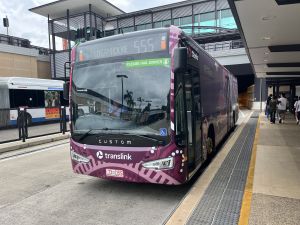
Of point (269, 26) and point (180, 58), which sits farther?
point (269, 26)

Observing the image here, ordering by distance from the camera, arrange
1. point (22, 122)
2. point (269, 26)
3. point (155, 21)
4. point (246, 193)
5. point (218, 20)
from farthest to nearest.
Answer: point (155, 21)
point (218, 20)
point (22, 122)
point (269, 26)
point (246, 193)

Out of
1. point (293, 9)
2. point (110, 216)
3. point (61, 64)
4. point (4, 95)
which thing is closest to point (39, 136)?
point (4, 95)

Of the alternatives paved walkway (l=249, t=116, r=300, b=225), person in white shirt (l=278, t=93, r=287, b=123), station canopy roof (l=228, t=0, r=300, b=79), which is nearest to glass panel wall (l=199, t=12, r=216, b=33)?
person in white shirt (l=278, t=93, r=287, b=123)

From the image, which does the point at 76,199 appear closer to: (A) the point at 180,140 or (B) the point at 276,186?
(A) the point at 180,140

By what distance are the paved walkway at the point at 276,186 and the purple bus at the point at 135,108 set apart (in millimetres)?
1298

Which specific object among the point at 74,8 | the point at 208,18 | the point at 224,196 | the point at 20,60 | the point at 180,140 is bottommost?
the point at 224,196

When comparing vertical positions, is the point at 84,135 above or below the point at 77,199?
above

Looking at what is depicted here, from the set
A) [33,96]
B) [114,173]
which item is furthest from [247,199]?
[33,96]

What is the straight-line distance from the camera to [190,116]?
17.6 ft

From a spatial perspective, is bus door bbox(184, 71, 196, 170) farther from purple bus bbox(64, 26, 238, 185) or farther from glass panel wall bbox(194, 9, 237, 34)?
glass panel wall bbox(194, 9, 237, 34)

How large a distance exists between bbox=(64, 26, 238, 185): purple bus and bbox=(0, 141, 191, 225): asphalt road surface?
1.48 feet

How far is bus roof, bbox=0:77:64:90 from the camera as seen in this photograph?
56.4 feet

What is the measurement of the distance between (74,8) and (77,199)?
96.5ft

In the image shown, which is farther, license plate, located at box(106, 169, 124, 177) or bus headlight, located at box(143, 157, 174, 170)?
license plate, located at box(106, 169, 124, 177)
